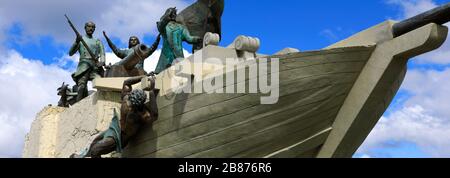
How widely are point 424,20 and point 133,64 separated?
4.94 meters

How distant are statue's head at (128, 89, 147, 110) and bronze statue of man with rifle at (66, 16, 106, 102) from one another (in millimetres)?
3803

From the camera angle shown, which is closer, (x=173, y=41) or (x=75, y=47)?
(x=173, y=41)

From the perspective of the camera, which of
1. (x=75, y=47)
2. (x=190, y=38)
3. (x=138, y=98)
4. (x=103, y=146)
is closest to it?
(x=138, y=98)

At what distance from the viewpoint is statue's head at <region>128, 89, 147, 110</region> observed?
28.3 feet

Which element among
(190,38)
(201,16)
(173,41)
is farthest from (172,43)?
(201,16)

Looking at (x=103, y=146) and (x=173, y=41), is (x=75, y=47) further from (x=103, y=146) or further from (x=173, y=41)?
(x=103, y=146)

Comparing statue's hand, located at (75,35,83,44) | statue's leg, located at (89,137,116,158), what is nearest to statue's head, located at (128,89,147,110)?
statue's leg, located at (89,137,116,158)

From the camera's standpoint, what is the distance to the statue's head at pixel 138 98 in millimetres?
8641

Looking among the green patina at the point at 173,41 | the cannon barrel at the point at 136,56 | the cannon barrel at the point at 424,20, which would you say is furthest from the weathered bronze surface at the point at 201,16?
the cannon barrel at the point at 424,20

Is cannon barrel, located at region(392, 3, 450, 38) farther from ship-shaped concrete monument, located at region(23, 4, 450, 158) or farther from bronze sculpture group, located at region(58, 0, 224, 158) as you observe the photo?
bronze sculpture group, located at region(58, 0, 224, 158)

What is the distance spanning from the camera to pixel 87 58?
12.5 metres

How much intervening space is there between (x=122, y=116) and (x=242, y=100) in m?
1.76

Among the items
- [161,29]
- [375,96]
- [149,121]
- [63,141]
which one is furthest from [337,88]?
[63,141]

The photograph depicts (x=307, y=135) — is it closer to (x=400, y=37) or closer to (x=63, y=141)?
(x=400, y=37)
